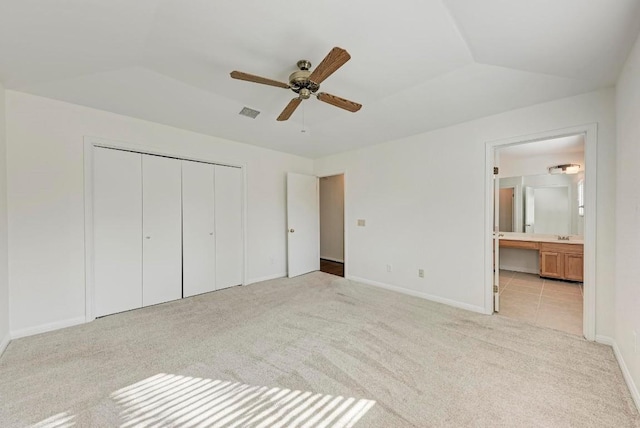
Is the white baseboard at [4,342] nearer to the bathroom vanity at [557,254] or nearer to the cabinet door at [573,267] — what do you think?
the bathroom vanity at [557,254]

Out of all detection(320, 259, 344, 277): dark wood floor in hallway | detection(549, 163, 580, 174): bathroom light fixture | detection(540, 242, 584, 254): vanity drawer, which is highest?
detection(549, 163, 580, 174): bathroom light fixture

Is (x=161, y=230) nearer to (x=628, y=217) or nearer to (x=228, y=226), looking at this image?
(x=228, y=226)

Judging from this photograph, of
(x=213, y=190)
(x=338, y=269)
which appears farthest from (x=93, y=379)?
(x=338, y=269)

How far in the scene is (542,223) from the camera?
195 inches

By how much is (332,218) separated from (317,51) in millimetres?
4810

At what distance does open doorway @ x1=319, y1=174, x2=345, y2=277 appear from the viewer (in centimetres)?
644

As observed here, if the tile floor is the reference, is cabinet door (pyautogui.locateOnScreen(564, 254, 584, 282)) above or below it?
above

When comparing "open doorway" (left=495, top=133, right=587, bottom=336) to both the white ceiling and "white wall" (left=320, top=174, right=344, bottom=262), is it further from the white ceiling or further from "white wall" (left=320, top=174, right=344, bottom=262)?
"white wall" (left=320, top=174, right=344, bottom=262)

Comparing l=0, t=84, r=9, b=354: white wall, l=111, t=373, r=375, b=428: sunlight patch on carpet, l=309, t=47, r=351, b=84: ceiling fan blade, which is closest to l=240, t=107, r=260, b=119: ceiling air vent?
l=309, t=47, r=351, b=84: ceiling fan blade

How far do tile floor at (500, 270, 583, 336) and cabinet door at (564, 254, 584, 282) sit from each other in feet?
0.39

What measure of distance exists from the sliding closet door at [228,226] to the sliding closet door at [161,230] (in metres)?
0.57

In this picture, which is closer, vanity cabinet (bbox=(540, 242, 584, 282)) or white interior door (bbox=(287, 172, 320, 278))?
vanity cabinet (bbox=(540, 242, 584, 282))

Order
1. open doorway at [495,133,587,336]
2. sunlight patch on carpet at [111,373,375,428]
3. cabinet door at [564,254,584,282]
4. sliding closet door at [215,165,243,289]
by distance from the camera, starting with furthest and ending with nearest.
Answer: cabinet door at [564,254,584,282] → sliding closet door at [215,165,243,289] → open doorway at [495,133,587,336] → sunlight patch on carpet at [111,373,375,428]

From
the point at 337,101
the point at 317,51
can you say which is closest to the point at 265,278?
the point at 337,101
